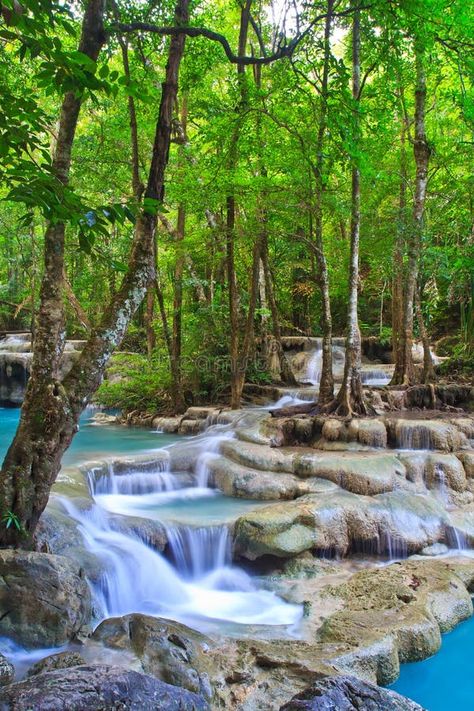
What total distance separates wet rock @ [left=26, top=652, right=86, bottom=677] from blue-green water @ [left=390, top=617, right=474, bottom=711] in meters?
2.63

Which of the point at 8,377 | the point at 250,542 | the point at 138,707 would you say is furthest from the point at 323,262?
the point at 8,377

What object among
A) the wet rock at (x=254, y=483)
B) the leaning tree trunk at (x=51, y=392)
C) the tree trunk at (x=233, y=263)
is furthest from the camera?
the tree trunk at (x=233, y=263)

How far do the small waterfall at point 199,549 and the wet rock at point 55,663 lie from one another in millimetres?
2578

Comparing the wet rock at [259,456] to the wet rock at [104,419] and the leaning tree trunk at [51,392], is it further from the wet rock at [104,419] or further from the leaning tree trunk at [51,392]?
the wet rock at [104,419]

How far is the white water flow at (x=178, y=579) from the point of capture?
17.7 feet

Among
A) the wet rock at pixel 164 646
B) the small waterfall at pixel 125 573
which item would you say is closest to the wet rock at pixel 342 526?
the small waterfall at pixel 125 573

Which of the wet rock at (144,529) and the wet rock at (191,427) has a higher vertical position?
the wet rock at (191,427)

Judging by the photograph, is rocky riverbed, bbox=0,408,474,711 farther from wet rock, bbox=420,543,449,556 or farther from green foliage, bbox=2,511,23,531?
green foliage, bbox=2,511,23,531

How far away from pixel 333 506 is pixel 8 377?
15.9 metres

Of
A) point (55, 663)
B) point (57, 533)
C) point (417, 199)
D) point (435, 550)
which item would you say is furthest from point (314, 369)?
point (55, 663)

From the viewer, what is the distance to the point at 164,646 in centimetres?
404

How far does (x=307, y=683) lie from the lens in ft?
13.2

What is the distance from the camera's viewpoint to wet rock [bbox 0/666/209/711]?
2639 mm

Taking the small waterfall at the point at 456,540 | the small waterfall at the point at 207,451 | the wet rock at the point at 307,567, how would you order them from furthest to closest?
the small waterfall at the point at 207,451 → the small waterfall at the point at 456,540 → the wet rock at the point at 307,567
